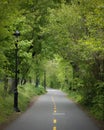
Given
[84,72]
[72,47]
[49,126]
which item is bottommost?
[49,126]

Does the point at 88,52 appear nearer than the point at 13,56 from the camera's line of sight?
Yes

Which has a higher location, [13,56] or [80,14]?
[80,14]

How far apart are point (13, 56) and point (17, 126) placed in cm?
1252

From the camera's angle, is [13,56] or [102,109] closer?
[102,109]

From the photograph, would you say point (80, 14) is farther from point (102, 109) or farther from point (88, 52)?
point (102, 109)

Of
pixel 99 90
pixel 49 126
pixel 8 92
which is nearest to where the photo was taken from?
pixel 49 126

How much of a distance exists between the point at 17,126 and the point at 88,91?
14.3 m

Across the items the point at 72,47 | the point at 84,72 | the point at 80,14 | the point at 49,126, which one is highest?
the point at 80,14

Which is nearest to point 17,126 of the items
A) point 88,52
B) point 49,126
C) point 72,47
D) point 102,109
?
point 49,126

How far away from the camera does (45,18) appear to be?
38969mm

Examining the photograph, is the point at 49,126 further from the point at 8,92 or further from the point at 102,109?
the point at 8,92

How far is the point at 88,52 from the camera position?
2683 centimetres

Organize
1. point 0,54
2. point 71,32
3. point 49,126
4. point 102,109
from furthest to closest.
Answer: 1. point 71,32
2. point 102,109
3. point 0,54
4. point 49,126

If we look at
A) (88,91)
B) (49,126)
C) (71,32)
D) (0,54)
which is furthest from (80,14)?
(49,126)
